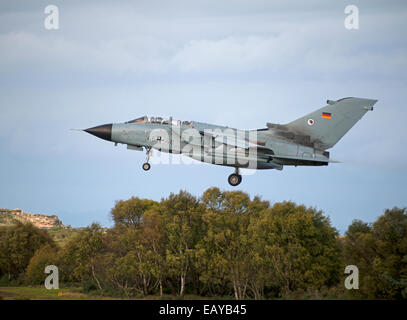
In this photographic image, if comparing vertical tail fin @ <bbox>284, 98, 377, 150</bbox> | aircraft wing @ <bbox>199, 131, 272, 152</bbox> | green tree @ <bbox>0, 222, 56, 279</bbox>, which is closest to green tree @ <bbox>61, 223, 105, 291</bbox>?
green tree @ <bbox>0, 222, 56, 279</bbox>

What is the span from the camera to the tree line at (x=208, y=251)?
69688 millimetres

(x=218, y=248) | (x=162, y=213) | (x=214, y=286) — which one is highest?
(x=162, y=213)

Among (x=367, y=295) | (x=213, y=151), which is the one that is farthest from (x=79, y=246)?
(x=213, y=151)

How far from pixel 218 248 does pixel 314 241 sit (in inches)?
547

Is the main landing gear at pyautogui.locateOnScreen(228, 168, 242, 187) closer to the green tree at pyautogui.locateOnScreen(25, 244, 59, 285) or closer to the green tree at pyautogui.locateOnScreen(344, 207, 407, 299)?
the green tree at pyautogui.locateOnScreen(344, 207, 407, 299)

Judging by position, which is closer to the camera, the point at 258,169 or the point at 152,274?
the point at 258,169

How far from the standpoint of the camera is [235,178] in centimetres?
3741

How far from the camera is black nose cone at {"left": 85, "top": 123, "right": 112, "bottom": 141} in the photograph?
37562 mm

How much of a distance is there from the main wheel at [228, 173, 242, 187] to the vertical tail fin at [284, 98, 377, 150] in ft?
15.3

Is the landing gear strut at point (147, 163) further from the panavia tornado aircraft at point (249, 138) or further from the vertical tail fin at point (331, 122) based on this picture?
the vertical tail fin at point (331, 122)

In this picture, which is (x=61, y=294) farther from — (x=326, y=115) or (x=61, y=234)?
(x=326, y=115)

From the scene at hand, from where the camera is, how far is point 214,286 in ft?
258

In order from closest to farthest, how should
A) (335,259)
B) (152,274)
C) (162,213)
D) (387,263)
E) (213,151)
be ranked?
(213,151), (387,263), (335,259), (152,274), (162,213)
